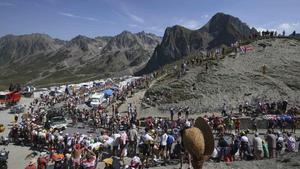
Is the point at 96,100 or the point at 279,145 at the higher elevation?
the point at 96,100

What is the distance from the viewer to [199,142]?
706cm

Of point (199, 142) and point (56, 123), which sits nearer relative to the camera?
point (199, 142)

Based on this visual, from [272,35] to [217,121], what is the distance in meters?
32.9

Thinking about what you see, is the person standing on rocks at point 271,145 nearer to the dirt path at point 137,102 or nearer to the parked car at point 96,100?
the dirt path at point 137,102

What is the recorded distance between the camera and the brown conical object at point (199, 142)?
23.1 ft

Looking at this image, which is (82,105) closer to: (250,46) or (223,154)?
(250,46)

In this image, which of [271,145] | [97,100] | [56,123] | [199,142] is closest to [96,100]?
[97,100]

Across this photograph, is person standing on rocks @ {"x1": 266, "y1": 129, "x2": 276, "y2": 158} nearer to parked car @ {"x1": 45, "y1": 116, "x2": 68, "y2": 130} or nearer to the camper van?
parked car @ {"x1": 45, "y1": 116, "x2": 68, "y2": 130}

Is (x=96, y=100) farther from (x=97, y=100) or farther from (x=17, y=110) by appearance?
(x=17, y=110)

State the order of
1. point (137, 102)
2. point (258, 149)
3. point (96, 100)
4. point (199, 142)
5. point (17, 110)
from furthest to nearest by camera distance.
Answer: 1. point (17, 110)
2. point (96, 100)
3. point (137, 102)
4. point (258, 149)
5. point (199, 142)

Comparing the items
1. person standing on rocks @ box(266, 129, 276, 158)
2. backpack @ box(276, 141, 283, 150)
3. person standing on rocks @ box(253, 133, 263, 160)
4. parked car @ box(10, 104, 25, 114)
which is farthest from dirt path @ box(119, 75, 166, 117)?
person standing on rocks @ box(253, 133, 263, 160)

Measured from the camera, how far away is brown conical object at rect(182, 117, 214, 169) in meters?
7.05

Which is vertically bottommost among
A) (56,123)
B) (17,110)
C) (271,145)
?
(271,145)

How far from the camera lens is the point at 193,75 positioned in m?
49.6
